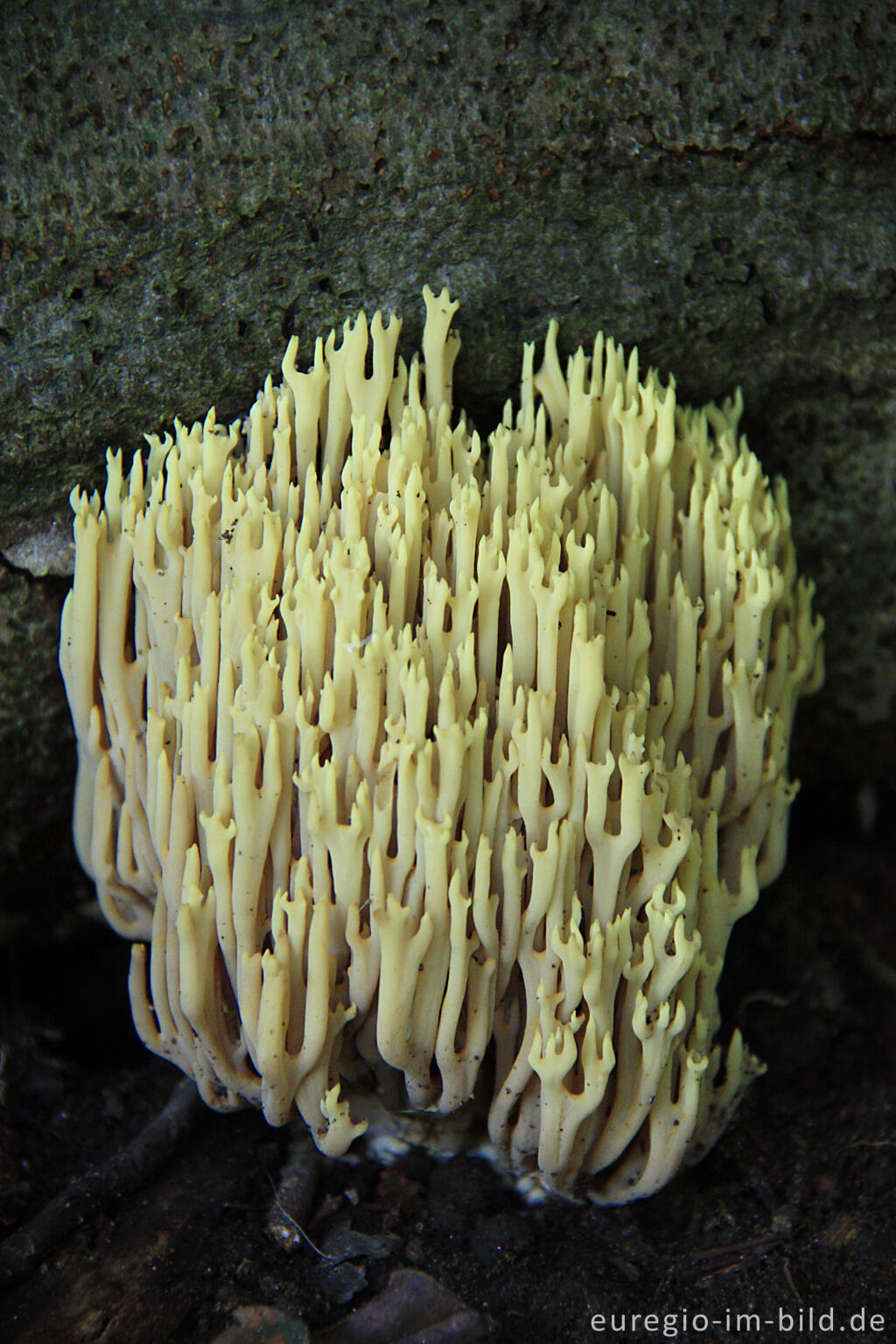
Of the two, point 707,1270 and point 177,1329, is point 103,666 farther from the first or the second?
point 707,1270

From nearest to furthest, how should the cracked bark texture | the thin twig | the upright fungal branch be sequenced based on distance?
the upright fungal branch < the thin twig < the cracked bark texture

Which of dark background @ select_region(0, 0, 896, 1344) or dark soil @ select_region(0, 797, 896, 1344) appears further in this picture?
dark background @ select_region(0, 0, 896, 1344)

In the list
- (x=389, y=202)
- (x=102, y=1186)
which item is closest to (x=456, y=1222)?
(x=102, y=1186)

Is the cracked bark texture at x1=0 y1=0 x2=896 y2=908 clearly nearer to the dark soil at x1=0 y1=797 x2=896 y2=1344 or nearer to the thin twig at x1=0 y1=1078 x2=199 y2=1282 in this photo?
the dark soil at x1=0 y1=797 x2=896 y2=1344

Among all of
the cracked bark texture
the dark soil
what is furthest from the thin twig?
the cracked bark texture

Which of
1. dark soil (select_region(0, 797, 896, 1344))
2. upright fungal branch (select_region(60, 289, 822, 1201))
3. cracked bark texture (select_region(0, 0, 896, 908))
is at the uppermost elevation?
cracked bark texture (select_region(0, 0, 896, 908))

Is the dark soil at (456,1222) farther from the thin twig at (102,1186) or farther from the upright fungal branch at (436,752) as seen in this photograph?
the upright fungal branch at (436,752)

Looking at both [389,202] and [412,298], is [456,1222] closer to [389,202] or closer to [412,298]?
[412,298]
